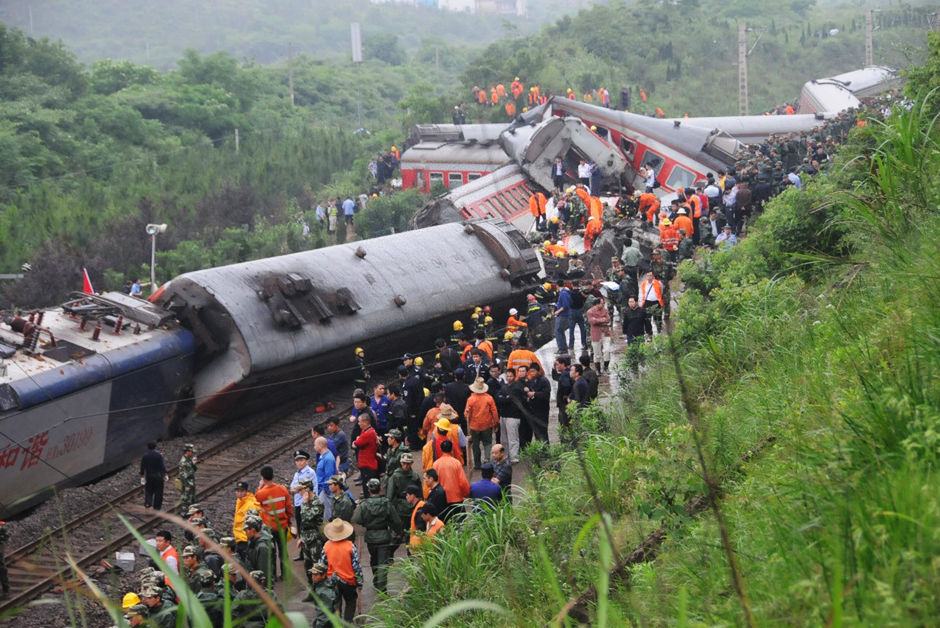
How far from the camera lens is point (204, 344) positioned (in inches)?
570

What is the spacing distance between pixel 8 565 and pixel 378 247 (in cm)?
893

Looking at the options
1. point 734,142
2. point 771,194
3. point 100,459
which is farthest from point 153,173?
point 100,459

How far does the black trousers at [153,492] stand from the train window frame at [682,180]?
18.4 meters

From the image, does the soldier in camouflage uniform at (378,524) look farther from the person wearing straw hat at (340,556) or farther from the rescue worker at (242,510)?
the rescue worker at (242,510)

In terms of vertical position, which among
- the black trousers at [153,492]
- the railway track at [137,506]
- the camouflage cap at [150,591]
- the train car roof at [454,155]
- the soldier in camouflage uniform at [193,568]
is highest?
the train car roof at [454,155]

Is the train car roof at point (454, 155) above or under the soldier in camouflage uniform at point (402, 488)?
above

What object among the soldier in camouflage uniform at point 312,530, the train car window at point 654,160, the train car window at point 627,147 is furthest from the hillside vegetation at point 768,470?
the train car window at point 627,147

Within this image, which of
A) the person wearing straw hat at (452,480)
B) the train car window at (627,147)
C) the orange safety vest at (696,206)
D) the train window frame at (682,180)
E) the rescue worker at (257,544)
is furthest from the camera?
the train car window at (627,147)

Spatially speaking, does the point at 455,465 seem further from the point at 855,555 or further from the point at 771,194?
the point at 771,194

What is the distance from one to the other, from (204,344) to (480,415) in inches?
183

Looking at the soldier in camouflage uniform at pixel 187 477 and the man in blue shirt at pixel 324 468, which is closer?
the man in blue shirt at pixel 324 468

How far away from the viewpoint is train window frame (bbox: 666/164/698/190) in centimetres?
2705

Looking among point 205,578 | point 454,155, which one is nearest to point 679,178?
point 454,155

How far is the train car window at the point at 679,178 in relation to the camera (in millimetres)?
27062
